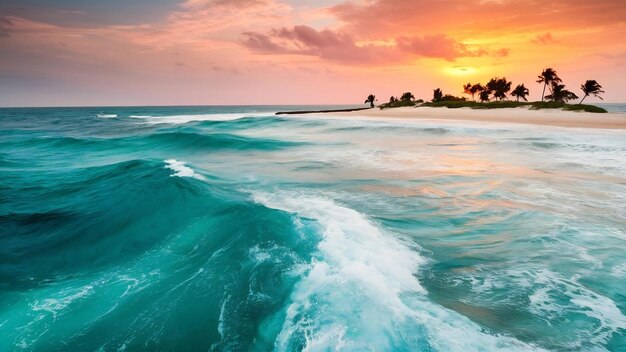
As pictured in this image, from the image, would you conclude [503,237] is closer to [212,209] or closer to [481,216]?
[481,216]

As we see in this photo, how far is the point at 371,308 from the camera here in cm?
471

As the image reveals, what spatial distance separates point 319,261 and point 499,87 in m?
82.6

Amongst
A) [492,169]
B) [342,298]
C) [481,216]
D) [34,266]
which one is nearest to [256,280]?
[342,298]

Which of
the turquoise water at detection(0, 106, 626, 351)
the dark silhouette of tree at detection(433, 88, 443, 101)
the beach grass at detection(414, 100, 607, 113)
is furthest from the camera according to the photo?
the dark silhouette of tree at detection(433, 88, 443, 101)

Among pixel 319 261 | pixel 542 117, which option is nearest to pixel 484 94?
pixel 542 117

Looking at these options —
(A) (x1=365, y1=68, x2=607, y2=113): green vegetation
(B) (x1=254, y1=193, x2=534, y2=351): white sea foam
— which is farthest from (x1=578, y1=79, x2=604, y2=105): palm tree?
(B) (x1=254, y1=193, x2=534, y2=351): white sea foam

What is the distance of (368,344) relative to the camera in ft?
13.2

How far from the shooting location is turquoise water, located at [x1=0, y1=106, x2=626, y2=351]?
175 inches

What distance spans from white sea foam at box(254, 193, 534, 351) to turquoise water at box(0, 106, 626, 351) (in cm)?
3

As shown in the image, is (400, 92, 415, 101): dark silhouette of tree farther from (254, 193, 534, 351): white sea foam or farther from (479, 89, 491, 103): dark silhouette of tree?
(254, 193, 534, 351): white sea foam

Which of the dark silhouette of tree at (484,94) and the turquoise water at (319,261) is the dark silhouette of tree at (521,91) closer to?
the dark silhouette of tree at (484,94)

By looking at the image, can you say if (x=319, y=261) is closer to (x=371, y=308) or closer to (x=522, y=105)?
(x=371, y=308)

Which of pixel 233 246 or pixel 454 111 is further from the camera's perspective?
pixel 454 111

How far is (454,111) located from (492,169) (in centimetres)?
4440
